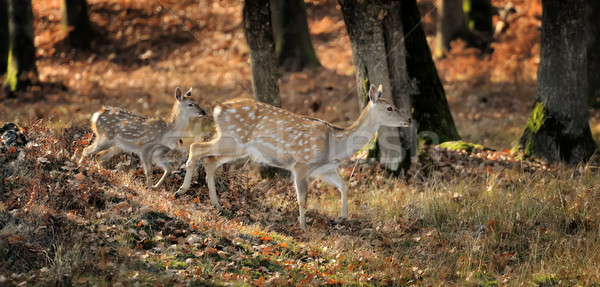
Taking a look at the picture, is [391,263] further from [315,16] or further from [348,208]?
[315,16]

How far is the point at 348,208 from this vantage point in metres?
9.90

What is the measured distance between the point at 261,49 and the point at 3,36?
47.5 ft

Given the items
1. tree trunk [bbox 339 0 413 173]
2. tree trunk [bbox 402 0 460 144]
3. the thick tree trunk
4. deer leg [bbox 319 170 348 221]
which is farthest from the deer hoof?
tree trunk [bbox 402 0 460 144]

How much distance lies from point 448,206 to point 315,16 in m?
20.0

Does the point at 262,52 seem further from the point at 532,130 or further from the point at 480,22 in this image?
the point at 480,22

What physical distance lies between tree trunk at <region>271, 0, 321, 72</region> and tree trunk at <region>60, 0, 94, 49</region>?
8.37 meters

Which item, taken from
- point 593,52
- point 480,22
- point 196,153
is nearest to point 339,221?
point 196,153

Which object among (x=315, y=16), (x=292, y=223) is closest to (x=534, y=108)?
(x=292, y=223)

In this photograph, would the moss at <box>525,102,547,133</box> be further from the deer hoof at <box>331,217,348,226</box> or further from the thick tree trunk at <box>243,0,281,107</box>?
the deer hoof at <box>331,217,348,226</box>

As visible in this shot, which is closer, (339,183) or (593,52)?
(339,183)

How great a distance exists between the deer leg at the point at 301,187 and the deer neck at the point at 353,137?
1.59 feet

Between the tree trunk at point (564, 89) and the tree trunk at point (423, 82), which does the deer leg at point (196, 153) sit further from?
the tree trunk at point (564, 89)

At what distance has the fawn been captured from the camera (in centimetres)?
979

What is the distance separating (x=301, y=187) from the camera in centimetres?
907
